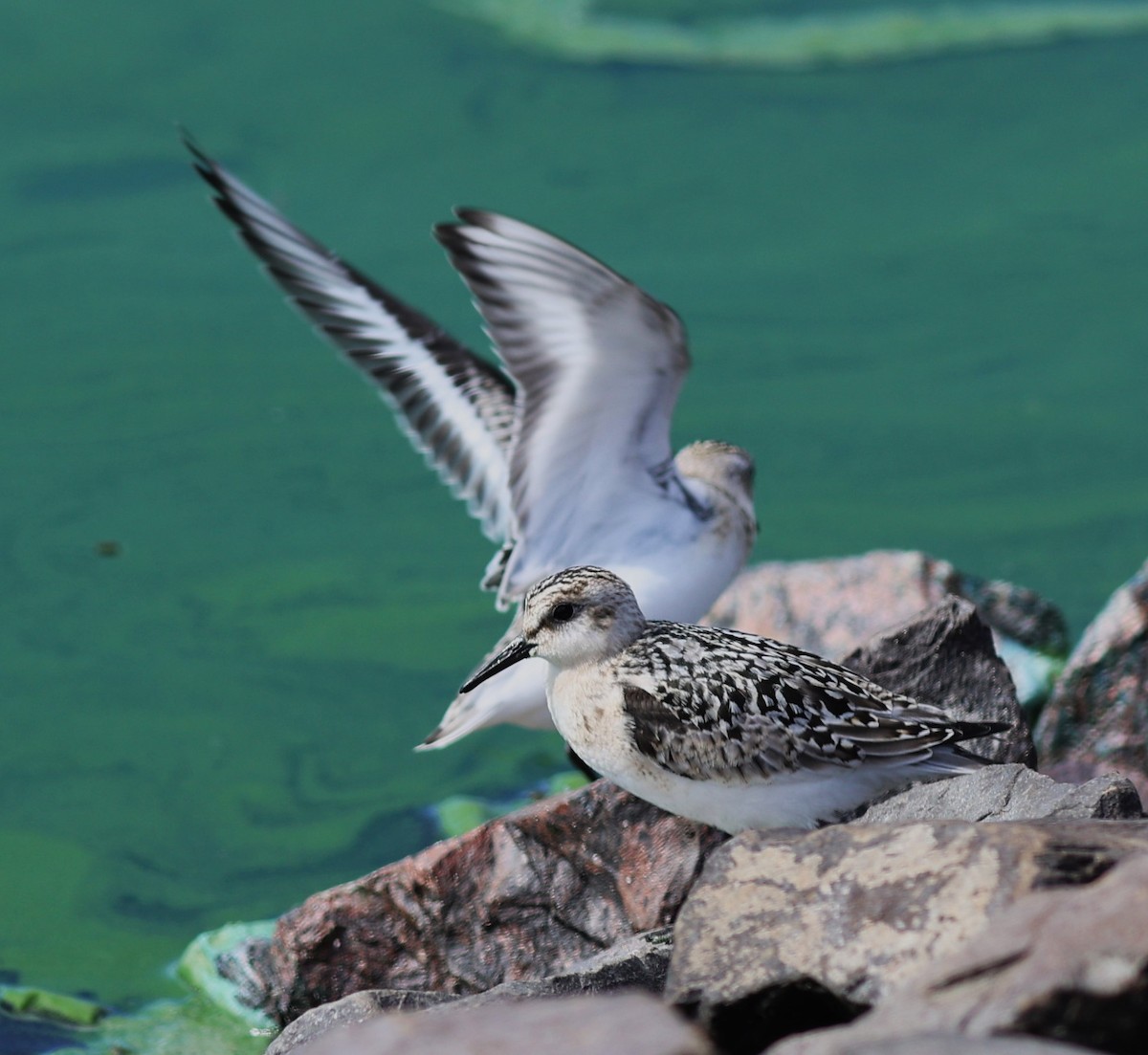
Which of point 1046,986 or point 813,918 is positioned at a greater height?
point 1046,986

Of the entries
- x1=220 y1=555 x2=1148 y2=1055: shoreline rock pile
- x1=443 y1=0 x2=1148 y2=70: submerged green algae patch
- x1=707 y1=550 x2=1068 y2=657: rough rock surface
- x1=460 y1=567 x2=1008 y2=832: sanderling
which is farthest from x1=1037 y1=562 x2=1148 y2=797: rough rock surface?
x1=443 y1=0 x2=1148 y2=70: submerged green algae patch

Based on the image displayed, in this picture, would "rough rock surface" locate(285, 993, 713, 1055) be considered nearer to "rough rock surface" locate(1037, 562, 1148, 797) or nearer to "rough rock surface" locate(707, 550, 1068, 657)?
"rough rock surface" locate(1037, 562, 1148, 797)

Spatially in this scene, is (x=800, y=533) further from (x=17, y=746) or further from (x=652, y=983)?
(x=652, y=983)

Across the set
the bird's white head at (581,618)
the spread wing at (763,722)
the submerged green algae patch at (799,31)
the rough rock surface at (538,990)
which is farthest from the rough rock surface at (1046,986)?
the submerged green algae patch at (799,31)

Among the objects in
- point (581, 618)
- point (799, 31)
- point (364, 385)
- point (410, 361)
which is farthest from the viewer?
point (799, 31)

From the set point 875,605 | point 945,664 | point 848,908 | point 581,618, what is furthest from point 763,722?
point 875,605

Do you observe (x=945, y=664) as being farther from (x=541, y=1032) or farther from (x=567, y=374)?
(x=541, y=1032)
